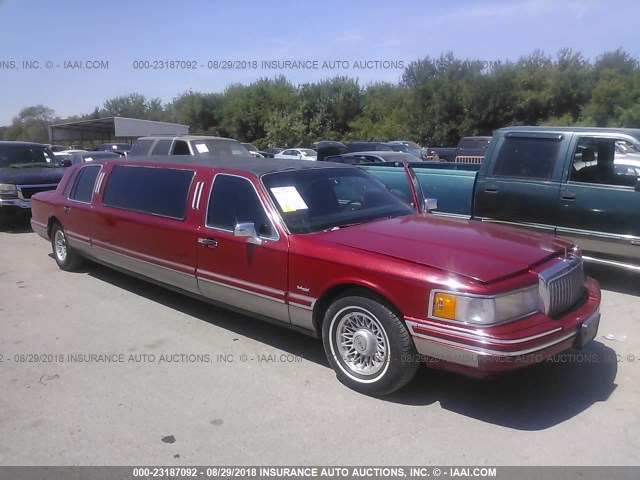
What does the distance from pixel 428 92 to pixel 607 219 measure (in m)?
40.4

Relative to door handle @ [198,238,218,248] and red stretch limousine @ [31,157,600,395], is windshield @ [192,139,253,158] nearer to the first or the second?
red stretch limousine @ [31,157,600,395]

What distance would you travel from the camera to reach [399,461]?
126 inches

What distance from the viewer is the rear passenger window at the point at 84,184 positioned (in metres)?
6.84

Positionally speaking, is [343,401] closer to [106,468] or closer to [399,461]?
[399,461]

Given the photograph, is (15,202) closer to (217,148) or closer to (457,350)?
(217,148)

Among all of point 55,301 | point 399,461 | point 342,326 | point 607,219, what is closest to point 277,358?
point 342,326

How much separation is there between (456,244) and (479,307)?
2.34ft

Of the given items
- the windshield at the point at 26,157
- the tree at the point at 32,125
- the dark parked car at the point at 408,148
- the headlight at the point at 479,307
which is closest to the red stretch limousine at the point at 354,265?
the headlight at the point at 479,307

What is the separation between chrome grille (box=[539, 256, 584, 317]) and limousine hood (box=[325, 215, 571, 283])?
4.4 inches

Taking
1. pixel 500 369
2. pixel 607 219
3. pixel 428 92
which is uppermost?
pixel 428 92

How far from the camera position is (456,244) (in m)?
4.03

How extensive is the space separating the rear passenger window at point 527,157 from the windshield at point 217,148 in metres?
6.54

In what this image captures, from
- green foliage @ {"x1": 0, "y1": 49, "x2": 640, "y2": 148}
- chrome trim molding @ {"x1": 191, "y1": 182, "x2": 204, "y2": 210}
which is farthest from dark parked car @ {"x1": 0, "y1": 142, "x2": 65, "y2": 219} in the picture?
green foliage @ {"x1": 0, "y1": 49, "x2": 640, "y2": 148}

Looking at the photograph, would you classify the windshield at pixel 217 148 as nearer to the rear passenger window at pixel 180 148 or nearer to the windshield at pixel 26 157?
Result: the rear passenger window at pixel 180 148
